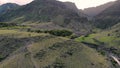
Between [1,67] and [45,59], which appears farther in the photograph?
[45,59]

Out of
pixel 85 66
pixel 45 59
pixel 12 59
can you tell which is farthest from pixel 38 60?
pixel 85 66

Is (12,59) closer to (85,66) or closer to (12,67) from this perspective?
(12,67)

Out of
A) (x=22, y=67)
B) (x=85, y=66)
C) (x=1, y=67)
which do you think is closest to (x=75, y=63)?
(x=85, y=66)

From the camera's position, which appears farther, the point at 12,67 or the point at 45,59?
the point at 45,59

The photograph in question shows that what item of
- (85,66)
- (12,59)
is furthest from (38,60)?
(85,66)

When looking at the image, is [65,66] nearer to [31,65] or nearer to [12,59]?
[31,65]

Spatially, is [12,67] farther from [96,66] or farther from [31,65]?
[96,66]

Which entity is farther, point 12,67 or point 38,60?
point 38,60
